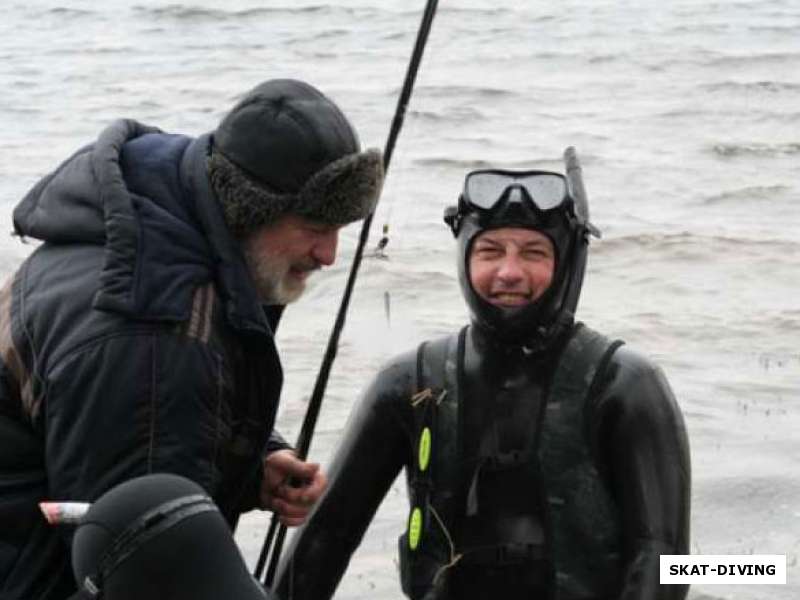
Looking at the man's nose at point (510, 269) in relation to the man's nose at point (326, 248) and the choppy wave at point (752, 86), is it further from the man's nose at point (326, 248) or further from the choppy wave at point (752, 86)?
the choppy wave at point (752, 86)

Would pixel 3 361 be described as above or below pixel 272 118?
below

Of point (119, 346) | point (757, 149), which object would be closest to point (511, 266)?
point (119, 346)

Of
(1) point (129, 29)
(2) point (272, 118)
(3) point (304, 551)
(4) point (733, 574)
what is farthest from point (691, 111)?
(2) point (272, 118)

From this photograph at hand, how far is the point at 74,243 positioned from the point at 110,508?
0.80 metres

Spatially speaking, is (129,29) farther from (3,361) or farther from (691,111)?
(3,361)

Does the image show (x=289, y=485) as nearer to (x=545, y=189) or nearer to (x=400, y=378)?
(x=400, y=378)

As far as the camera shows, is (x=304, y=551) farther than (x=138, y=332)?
Yes

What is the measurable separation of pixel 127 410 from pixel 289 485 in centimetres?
90

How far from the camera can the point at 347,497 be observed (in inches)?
213

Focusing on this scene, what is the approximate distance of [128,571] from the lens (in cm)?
326

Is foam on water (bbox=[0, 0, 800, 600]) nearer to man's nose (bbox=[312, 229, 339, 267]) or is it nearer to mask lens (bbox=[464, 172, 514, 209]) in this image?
mask lens (bbox=[464, 172, 514, 209])

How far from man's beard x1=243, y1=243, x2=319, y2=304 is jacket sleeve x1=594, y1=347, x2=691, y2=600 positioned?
45.1 inches

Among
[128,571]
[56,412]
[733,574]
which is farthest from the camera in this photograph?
[733,574]

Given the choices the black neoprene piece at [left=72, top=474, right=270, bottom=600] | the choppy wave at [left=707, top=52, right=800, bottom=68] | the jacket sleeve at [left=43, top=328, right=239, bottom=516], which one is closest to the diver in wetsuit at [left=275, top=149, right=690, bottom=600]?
the jacket sleeve at [left=43, top=328, right=239, bottom=516]
